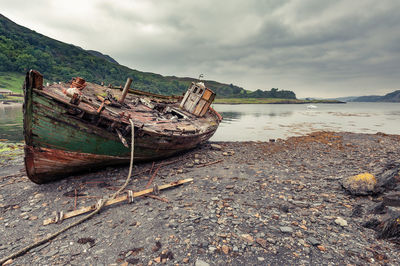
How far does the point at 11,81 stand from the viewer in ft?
283

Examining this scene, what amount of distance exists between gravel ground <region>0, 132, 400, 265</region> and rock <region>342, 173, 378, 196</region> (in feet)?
0.75

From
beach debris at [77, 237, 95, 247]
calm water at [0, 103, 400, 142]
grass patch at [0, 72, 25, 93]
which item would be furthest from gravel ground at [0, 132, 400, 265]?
grass patch at [0, 72, 25, 93]

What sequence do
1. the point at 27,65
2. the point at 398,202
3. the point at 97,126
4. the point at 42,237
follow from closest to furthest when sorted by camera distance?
the point at 42,237, the point at 398,202, the point at 97,126, the point at 27,65

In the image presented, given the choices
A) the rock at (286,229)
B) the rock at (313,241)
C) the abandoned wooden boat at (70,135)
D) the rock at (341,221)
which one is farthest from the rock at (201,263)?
the abandoned wooden boat at (70,135)

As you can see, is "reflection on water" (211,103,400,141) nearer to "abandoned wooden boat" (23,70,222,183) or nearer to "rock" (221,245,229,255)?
"abandoned wooden boat" (23,70,222,183)

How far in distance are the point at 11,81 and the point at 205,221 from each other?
4877 inches

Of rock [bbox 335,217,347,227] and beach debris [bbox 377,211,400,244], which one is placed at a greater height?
beach debris [bbox 377,211,400,244]

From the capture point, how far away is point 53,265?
4.27 metres

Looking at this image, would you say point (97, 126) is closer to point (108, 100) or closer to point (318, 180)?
point (108, 100)

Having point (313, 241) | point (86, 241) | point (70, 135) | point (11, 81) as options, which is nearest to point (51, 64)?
point (11, 81)

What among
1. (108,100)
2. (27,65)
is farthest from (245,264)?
(27,65)

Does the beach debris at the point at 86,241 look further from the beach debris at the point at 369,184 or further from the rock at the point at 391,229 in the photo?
the beach debris at the point at 369,184

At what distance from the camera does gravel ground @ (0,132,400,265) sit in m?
4.45

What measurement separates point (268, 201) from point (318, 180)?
391 cm
